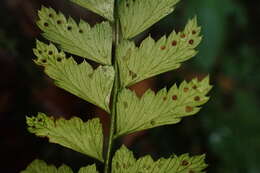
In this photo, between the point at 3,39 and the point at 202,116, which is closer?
the point at 3,39

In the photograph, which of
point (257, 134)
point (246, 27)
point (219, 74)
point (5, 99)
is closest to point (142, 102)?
point (5, 99)

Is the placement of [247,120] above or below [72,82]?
above

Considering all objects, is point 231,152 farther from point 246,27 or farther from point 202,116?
point 246,27

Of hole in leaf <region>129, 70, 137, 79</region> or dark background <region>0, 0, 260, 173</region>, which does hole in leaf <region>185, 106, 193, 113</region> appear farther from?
dark background <region>0, 0, 260, 173</region>

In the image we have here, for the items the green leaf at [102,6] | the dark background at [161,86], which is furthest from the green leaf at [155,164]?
the dark background at [161,86]

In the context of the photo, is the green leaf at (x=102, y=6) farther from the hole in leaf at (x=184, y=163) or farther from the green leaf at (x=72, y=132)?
the hole in leaf at (x=184, y=163)

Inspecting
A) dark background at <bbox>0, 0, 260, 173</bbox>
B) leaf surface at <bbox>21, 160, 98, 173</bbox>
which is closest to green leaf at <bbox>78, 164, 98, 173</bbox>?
leaf surface at <bbox>21, 160, 98, 173</bbox>

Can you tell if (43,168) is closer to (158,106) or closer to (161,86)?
(158,106)
